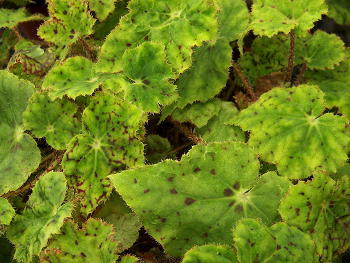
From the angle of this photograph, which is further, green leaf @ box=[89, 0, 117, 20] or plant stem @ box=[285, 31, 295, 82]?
green leaf @ box=[89, 0, 117, 20]

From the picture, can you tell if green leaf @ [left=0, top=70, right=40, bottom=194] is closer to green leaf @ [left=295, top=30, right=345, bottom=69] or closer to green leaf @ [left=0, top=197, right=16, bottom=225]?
green leaf @ [left=0, top=197, right=16, bottom=225]

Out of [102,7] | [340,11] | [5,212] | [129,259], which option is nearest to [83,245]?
[129,259]

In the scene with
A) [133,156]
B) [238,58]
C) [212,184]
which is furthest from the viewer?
[238,58]

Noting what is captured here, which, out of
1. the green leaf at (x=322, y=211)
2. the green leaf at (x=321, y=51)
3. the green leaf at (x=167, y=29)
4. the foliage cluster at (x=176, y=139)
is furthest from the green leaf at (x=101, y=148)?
the green leaf at (x=321, y=51)

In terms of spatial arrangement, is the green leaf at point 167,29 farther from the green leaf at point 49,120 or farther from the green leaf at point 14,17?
the green leaf at point 14,17

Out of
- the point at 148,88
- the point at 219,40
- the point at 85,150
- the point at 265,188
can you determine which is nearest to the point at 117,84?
the point at 148,88

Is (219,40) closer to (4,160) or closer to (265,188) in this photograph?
(265,188)

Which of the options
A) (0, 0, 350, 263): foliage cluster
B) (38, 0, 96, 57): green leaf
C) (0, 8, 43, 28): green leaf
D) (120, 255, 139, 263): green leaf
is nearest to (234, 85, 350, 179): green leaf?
(0, 0, 350, 263): foliage cluster
